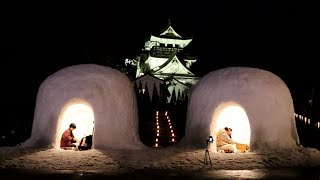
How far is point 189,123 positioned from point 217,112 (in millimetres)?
1020

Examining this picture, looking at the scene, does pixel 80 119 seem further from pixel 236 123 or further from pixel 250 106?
pixel 250 106

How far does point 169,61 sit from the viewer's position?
4450 centimetres

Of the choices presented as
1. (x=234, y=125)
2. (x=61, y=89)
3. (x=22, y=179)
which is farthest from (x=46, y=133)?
(x=234, y=125)

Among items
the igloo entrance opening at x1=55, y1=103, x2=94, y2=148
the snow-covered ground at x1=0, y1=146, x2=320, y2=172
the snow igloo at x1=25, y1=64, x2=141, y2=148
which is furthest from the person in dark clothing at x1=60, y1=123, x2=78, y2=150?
the igloo entrance opening at x1=55, y1=103, x2=94, y2=148

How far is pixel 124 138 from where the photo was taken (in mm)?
10484

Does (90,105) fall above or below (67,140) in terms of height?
above

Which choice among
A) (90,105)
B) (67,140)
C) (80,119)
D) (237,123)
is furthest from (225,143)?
(80,119)

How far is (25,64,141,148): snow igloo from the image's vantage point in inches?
400

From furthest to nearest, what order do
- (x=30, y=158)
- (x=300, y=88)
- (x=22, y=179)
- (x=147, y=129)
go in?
(x=300, y=88), (x=147, y=129), (x=30, y=158), (x=22, y=179)

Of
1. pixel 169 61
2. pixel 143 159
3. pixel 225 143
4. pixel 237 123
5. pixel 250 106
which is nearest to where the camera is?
pixel 143 159

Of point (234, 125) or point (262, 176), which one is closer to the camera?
point (262, 176)

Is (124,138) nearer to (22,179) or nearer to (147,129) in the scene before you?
(22,179)

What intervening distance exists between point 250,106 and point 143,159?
3.43 metres

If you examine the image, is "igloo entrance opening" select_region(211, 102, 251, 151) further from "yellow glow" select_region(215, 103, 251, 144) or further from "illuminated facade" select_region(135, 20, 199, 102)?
"illuminated facade" select_region(135, 20, 199, 102)
